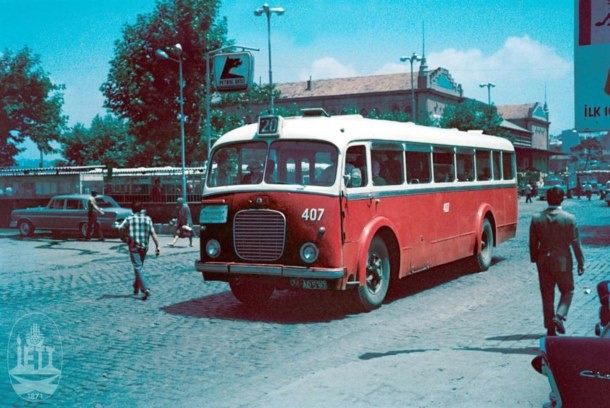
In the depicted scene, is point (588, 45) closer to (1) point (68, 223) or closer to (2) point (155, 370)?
(2) point (155, 370)

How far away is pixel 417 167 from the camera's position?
1292 centimetres

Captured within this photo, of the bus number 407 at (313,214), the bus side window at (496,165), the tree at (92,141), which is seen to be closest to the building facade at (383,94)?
the tree at (92,141)

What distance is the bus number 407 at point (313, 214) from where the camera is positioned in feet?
33.8

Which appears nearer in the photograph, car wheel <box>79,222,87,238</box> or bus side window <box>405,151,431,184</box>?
bus side window <box>405,151,431,184</box>

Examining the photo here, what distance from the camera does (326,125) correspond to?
11047 millimetres

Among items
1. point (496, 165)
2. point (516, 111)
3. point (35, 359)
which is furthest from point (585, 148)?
point (516, 111)

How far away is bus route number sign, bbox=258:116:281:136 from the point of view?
1100cm

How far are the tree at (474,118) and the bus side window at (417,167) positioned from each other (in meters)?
61.6

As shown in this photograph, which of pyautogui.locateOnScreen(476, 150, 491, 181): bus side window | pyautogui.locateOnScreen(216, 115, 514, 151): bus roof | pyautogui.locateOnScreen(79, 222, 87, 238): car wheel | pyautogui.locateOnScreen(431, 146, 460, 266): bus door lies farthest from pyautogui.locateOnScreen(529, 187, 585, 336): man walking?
pyautogui.locateOnScreen(79, 222, 87, 238): car wheel

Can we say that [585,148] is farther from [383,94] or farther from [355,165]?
[383,94]

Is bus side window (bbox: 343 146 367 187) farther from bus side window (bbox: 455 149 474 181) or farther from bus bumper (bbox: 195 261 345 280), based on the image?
bus side window (bbox: 455 149 474 181)

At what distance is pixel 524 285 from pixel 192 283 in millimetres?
6507

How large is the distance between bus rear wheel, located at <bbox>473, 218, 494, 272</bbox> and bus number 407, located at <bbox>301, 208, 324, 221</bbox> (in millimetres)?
6234

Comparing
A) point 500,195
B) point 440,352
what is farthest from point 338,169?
point 500,195
